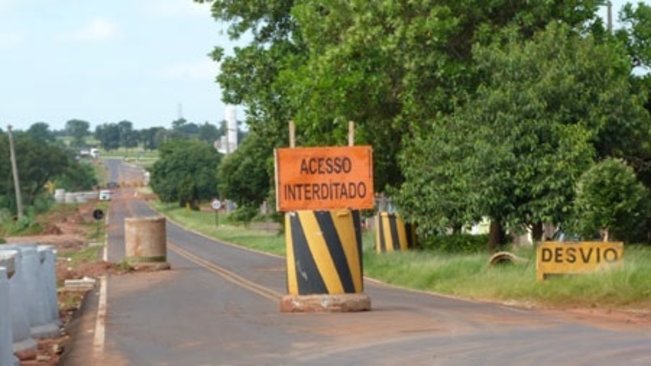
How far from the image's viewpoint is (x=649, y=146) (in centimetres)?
3319

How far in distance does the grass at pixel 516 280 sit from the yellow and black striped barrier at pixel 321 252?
4.00 m

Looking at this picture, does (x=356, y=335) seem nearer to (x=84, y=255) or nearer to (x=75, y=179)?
(x=84, y=255)

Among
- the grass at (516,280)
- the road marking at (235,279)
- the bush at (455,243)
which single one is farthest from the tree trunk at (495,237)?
the road marking at (235,279)

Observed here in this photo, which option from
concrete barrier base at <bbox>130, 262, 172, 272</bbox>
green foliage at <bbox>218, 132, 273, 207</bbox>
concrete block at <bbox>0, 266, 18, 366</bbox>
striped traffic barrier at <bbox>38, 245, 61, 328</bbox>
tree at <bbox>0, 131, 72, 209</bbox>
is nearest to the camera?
concrete block at <bbox>0, 266, 18, 366</bbox>

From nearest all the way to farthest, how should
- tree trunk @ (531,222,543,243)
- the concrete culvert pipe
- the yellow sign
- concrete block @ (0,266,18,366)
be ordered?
concrete block @ (0,266,18,366), the yellow sign, the concrete culvert pipe, tree trunk @ (531,222,543,243)

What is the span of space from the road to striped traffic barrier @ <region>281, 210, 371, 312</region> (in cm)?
46

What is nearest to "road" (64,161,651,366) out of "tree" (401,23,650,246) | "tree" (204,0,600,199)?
"tree" (401,23,650,246)

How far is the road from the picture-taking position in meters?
13.0

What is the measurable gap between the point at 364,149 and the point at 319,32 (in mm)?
18120

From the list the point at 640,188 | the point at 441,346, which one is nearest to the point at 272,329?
the point at 441,346

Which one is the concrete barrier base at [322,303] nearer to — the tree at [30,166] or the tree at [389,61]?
the tree at [389,61]

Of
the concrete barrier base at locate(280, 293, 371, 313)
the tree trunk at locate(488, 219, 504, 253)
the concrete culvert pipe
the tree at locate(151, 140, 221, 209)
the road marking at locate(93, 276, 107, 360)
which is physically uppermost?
the tree at locate(151, 140, 221, 209)

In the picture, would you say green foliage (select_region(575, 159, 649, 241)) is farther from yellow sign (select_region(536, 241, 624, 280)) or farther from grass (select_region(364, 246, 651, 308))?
yellow sign (select_region(536, 241, 624, 280))

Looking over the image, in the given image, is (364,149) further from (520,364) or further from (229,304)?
(520,364)
